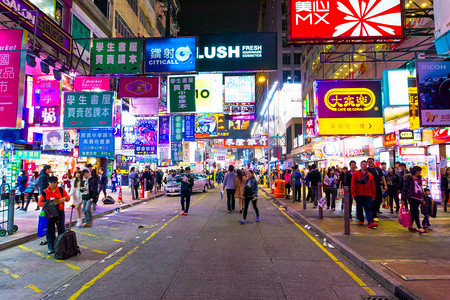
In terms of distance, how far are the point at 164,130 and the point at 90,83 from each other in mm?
12299

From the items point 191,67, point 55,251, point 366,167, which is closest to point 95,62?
point 191,67

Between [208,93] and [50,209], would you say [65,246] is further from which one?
[208,93]

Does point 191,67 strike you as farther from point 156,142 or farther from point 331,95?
point 156,142

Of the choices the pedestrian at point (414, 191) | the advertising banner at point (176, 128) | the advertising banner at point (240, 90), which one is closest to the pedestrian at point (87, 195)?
the advertising banner at point (240, 90)

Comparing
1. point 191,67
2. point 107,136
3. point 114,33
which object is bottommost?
point 107,136

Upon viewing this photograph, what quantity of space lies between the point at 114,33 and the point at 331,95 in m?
20.4

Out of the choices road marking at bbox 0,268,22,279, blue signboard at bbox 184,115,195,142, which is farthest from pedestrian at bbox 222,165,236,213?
blue signboard at bbox 184,115,195,142

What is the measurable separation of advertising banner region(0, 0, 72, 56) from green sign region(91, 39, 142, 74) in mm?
2531

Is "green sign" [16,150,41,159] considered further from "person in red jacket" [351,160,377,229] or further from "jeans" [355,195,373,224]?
"jeans" [355,195,373,224]

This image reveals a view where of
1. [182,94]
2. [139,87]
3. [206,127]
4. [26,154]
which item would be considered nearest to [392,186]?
[182,94]

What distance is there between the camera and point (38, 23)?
50.0 feet

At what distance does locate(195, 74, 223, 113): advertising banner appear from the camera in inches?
626

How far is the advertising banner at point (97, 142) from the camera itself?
1830 centimetres

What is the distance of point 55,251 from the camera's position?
6543 mm
